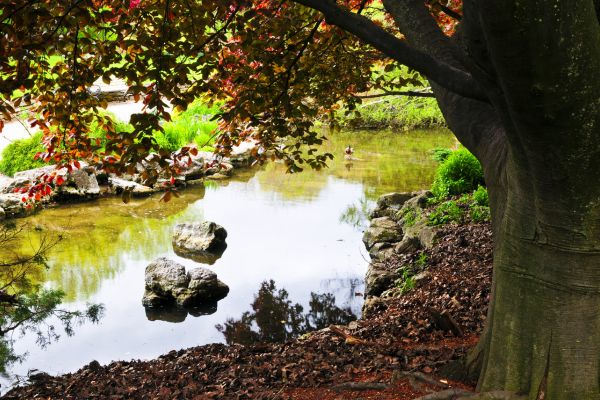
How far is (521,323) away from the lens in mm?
3068

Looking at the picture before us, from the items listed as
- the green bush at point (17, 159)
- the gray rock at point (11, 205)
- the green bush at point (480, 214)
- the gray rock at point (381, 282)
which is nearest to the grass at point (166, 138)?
the green bush at point (17, 159)

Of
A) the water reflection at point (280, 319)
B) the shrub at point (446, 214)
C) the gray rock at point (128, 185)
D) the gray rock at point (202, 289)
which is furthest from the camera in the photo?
the gray rock at point (128, 185)

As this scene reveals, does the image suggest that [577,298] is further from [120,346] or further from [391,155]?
[391,155]

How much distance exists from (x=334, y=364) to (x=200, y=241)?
698 centimetres

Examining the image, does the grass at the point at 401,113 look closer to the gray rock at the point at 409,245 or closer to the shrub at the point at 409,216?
the shrub at the point at 409,216

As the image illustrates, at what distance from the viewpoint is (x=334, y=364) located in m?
4.76

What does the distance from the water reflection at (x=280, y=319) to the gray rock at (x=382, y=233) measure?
7.50 feet

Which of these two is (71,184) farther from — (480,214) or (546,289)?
(546,289)

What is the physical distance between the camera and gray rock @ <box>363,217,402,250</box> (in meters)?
11.1

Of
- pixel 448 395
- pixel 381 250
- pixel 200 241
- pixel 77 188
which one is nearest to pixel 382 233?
pixel 381 250

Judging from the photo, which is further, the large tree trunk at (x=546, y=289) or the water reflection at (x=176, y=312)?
the water reflection at (x=176, y=312)

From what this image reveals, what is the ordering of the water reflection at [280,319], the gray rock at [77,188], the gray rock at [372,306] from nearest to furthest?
the gray rock at [372,306]
the water reflection at [280,319]
the gray rock at [77,188]

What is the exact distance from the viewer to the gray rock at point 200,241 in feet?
36.8

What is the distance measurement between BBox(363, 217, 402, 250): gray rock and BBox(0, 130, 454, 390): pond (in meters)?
0.24
